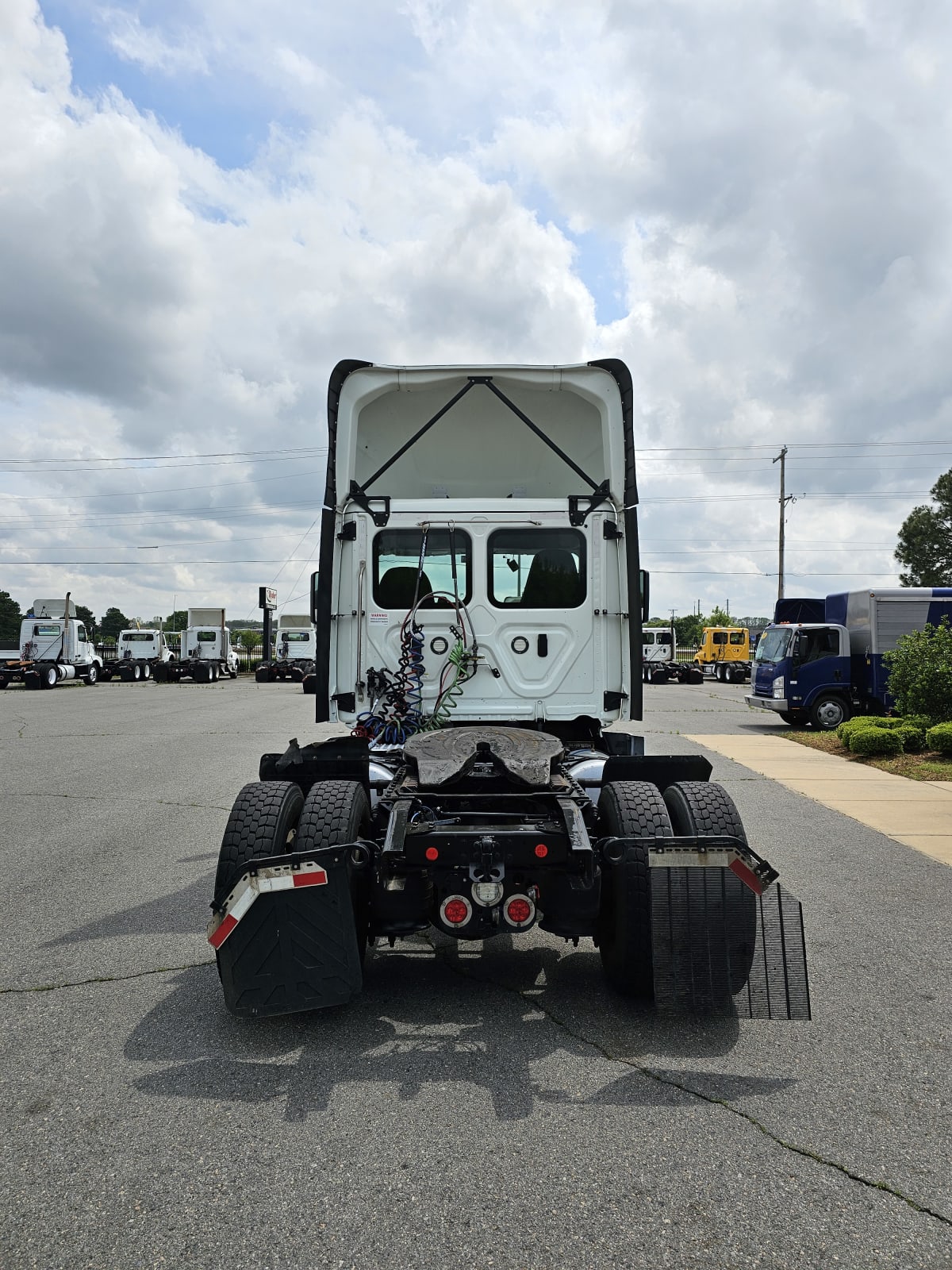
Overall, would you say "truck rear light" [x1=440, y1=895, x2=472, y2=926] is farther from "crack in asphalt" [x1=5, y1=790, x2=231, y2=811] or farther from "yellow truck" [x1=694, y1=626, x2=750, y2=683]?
"yellow truck" [x1=694, y1=626, x2=750, y2=683]

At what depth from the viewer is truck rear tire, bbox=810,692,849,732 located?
61.8 ft

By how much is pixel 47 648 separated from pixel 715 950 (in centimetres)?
3604

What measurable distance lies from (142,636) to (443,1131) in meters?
44.2

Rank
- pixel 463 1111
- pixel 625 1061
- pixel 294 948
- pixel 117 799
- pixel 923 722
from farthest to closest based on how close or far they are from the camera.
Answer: pixel 923 722 < pixel 117 799 < pixel 294 948 < pixel 625 1061 < pixel 463 1111

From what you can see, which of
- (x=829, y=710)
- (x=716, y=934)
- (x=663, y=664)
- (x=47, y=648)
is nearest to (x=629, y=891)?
(x=716, y=934)

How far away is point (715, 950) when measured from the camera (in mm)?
3715

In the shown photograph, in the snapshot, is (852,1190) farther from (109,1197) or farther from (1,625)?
(1,625)

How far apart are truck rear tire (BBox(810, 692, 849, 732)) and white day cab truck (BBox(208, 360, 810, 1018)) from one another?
45.6 feet

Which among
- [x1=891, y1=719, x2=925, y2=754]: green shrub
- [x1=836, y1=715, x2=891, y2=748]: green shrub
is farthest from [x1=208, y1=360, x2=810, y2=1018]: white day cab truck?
[x1=836, y1=715, x2=891, y2=748]: green shrub

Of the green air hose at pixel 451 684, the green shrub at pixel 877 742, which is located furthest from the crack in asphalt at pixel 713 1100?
the green shrub at pixel 877 742

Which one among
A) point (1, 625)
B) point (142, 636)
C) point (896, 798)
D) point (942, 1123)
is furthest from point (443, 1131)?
point (1, 625)

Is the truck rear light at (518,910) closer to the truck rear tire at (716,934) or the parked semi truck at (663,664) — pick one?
the truck rear tire at (716,934)

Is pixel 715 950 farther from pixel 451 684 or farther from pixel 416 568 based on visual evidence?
pixel 416 568

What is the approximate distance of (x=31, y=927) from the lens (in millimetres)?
5258
